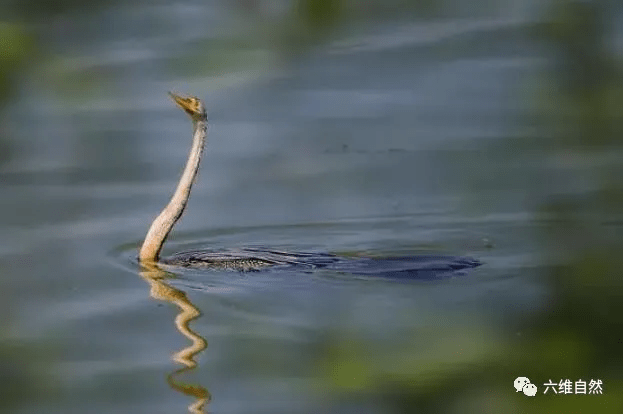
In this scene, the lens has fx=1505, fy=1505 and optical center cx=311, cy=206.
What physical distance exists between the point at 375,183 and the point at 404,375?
175 inches

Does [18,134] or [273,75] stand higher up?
[273,75]

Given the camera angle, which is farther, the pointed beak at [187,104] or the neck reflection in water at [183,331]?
the pointed beak at [187,104]

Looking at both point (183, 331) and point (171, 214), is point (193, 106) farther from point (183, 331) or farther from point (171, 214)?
point (183, 331)

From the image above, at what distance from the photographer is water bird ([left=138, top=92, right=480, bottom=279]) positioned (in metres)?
6.25

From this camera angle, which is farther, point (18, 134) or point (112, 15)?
point (112, 15)

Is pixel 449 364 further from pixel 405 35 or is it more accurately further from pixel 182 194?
pixel 405 35

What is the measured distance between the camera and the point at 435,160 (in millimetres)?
7906

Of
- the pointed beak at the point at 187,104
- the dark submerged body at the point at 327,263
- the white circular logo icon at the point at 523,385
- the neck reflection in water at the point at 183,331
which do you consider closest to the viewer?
the white circular logo icon at the point at 523,385

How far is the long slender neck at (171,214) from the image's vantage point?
652 centimetres

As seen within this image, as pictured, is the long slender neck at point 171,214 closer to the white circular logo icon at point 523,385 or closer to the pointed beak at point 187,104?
the pointed beak at point 187,104

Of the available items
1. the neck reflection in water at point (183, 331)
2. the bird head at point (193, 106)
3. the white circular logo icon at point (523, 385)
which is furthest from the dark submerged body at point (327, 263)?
the white circular logo icon at point (523, 385)

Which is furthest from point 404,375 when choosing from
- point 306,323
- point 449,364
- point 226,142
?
point 226,142

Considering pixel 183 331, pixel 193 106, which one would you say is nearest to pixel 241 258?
pixel 193 106

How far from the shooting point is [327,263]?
639 cm
